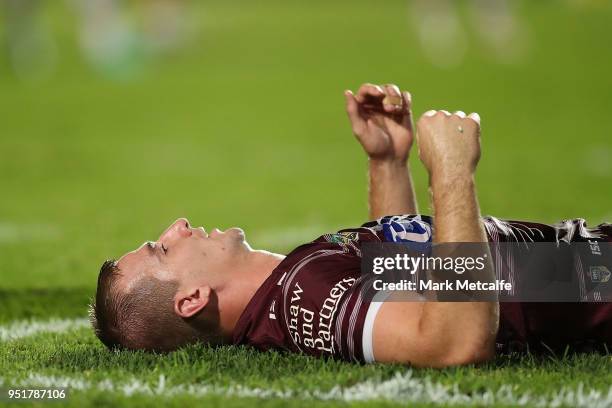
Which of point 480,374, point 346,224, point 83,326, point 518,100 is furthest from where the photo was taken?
point 518,100

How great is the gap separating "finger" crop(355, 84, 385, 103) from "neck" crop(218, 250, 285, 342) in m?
0.99

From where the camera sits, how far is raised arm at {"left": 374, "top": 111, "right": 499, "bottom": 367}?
3.23m

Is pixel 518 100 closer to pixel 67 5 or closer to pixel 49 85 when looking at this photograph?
pixel 49 85

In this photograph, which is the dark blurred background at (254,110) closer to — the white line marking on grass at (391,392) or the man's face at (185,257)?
the man's face at (185,257)

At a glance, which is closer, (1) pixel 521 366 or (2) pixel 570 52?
(1) pixel 521 366

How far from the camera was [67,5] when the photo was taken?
34.7 metres

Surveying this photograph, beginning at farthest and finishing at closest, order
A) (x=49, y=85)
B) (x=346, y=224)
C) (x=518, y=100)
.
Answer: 1. (x=49, y=85)
2. (x=518, y=100)
3. (x=346, y=224)

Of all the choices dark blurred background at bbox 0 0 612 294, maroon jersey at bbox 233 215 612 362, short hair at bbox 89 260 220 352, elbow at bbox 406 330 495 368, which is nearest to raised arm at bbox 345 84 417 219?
maroon jersey at bbox 233 215 612 362

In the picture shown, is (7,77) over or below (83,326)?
over

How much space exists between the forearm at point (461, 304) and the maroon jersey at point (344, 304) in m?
0.26

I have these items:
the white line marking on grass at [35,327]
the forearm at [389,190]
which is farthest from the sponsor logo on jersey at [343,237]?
the white line marking on grass at [35,327]

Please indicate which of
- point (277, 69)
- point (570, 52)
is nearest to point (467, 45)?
point (570, 52)

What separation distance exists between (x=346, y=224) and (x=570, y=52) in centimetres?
1866

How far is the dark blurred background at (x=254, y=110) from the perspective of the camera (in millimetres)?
8648
